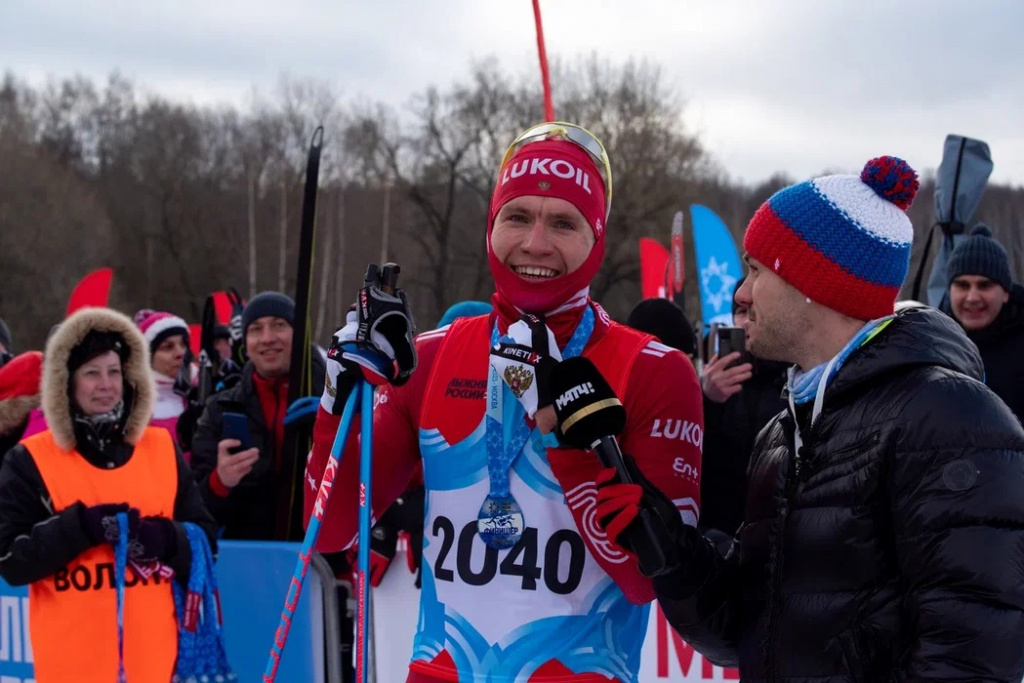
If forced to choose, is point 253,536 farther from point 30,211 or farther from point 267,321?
point 30,211

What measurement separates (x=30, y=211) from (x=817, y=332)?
36.8 metres

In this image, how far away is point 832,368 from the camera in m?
2.12

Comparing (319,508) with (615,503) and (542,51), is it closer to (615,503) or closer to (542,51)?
(615,503)

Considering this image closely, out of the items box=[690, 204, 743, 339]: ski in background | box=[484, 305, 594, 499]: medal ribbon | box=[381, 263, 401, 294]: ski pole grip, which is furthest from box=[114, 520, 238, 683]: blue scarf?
box=[690, 204, 743, 339]: ski in background

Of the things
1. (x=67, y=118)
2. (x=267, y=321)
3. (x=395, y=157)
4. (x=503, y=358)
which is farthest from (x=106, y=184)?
(x=503, y=358)

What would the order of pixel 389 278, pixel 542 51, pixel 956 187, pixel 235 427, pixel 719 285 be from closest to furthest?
pixel 389 278 → pixel 542 51 → pixel 235 427 → pixel 956 187 → pixel 719 285

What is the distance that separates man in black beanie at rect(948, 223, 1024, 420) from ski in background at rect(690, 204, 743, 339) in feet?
16.2

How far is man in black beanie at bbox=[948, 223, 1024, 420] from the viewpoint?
4.84m

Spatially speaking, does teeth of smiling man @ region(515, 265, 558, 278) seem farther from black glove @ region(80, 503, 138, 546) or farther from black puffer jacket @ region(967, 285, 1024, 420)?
black puffer jacket @ region(967, 285, 1024, 420)

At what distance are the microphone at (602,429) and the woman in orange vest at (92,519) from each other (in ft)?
8.26

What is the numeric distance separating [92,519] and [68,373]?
64 centimetres

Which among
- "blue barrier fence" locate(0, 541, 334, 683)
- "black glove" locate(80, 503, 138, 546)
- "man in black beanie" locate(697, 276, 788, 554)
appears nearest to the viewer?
"black glove" locate(80, 503, 138, 546)

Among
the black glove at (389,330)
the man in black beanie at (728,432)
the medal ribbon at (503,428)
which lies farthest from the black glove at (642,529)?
the man in black beanie at (728,432)

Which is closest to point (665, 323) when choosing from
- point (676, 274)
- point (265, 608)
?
point (265, 608)
